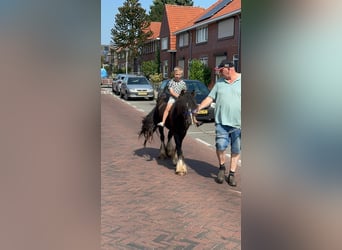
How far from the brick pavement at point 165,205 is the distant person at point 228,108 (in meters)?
0.62

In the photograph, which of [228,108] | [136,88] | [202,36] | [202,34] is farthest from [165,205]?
[202,34]

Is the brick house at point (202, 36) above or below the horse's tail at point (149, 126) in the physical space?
above

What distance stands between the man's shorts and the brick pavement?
61cm

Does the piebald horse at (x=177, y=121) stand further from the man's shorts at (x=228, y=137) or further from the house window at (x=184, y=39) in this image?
the house window at (x=184, y=39)

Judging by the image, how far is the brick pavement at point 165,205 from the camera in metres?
4.01

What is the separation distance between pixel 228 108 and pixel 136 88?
762 inches

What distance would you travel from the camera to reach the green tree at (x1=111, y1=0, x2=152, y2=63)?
56.8m

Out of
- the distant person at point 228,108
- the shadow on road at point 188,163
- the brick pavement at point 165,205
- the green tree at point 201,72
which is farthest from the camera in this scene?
the green tree at point 201,72

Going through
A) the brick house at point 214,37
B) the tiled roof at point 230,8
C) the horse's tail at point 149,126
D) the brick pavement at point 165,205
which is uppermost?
the tiled roof at point 230,8

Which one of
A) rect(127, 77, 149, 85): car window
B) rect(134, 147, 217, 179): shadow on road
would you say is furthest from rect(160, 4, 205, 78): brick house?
rect(134, 147, 217, 179): shadow on road

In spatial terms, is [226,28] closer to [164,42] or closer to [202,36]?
[202,36]

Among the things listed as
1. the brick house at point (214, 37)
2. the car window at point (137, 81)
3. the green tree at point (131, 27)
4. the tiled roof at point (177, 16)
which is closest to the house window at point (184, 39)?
the brick house at point (214, 37)
